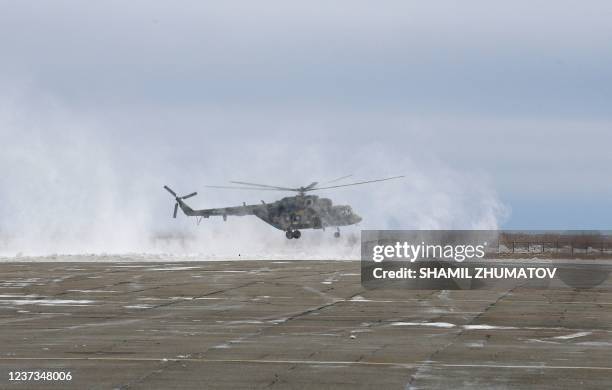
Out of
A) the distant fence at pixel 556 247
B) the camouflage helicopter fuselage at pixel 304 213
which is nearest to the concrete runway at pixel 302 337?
the camouflage helicopter fuselage at pixel 304 213

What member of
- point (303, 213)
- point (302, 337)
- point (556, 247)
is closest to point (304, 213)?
point (303, 213)

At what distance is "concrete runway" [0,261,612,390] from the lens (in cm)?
1686

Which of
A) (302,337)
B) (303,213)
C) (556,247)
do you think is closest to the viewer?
(302,337)

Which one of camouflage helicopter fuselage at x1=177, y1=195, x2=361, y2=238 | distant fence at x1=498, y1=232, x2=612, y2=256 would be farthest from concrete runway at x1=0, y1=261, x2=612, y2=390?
distant fence at x1=498, y1=232, x2=612, y2=256

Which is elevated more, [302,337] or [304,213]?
[304,213]

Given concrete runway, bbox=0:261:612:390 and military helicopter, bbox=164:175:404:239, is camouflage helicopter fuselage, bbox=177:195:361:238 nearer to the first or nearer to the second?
military helicopter, bbox=164:175:404:239

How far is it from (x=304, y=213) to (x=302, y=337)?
51271 millimetres

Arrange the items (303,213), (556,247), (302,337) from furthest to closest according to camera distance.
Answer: (556,247) → (303,213) → (302,337)

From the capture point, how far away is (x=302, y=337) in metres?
22.8

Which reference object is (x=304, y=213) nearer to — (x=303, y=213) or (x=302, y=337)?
(x=303, y=213)

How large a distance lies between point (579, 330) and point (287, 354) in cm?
864

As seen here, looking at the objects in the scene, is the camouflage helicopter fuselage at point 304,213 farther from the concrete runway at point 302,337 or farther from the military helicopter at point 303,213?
the concrete runway at point 302,337

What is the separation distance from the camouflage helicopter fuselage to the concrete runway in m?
33.5

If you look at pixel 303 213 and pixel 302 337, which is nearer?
pixel 302 337
